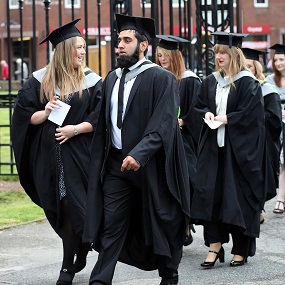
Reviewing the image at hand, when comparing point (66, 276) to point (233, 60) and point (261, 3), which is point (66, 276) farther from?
point (261, 3)

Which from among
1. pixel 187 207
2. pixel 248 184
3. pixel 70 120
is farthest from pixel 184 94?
pixel 187 207

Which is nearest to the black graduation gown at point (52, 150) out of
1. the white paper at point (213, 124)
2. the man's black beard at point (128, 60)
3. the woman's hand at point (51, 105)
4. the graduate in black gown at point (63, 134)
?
the graduate in black gown at point (63, 134)

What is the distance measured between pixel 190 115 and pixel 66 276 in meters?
2.15

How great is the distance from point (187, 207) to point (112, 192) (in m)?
0.56

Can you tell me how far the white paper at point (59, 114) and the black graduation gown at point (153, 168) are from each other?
2.01 feet

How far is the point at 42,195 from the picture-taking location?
7.00 metres

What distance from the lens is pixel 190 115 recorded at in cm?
831

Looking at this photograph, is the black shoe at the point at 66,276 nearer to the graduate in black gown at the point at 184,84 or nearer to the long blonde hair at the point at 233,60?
the graduate in black gown at the point at 184,84

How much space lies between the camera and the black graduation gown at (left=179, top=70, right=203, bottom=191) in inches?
327

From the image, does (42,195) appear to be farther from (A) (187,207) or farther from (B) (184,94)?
(B) (184,94)

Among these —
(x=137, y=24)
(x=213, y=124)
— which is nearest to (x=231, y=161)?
(x=213, y=124)

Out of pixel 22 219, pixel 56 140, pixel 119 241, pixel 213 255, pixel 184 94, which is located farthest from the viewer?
pixel 22 219

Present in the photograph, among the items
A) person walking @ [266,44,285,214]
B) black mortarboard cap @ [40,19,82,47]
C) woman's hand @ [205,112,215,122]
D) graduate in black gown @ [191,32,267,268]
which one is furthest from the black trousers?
person walking @ [266,44,285,214]

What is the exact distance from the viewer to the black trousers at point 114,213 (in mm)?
6051
